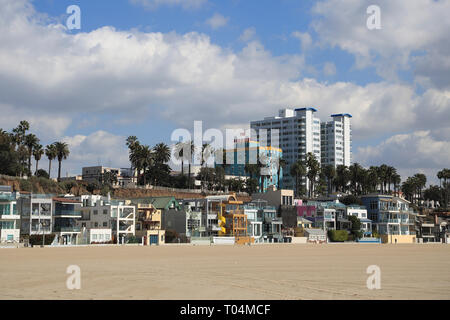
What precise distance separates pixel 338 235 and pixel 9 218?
198 ft

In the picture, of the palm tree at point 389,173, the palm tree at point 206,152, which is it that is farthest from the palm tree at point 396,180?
the palm tree at point 206,152

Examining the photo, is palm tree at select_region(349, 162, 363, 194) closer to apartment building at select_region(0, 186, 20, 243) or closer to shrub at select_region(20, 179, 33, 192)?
shrub at select_region(20, 179, 33, 192)

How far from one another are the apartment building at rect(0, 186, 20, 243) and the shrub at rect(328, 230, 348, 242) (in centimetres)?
5794

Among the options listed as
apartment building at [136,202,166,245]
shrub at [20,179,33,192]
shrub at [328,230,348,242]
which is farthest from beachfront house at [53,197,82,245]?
shrub at [328,230,348,242]

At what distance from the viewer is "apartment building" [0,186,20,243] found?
69.8 m

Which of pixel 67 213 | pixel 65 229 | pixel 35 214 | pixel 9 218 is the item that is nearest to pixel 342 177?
pixel 67 213

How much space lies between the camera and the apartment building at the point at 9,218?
69750mm

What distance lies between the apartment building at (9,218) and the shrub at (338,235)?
57936 millimetres

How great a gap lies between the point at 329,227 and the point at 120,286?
9611 cm

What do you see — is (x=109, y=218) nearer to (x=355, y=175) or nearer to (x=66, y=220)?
(x=66, y=220)

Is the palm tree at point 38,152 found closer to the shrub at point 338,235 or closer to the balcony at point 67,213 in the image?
the balcony at point 67,213

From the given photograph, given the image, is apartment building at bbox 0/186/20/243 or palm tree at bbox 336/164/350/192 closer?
apartment building at bbox 0/186/20/243

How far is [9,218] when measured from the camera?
234ft
